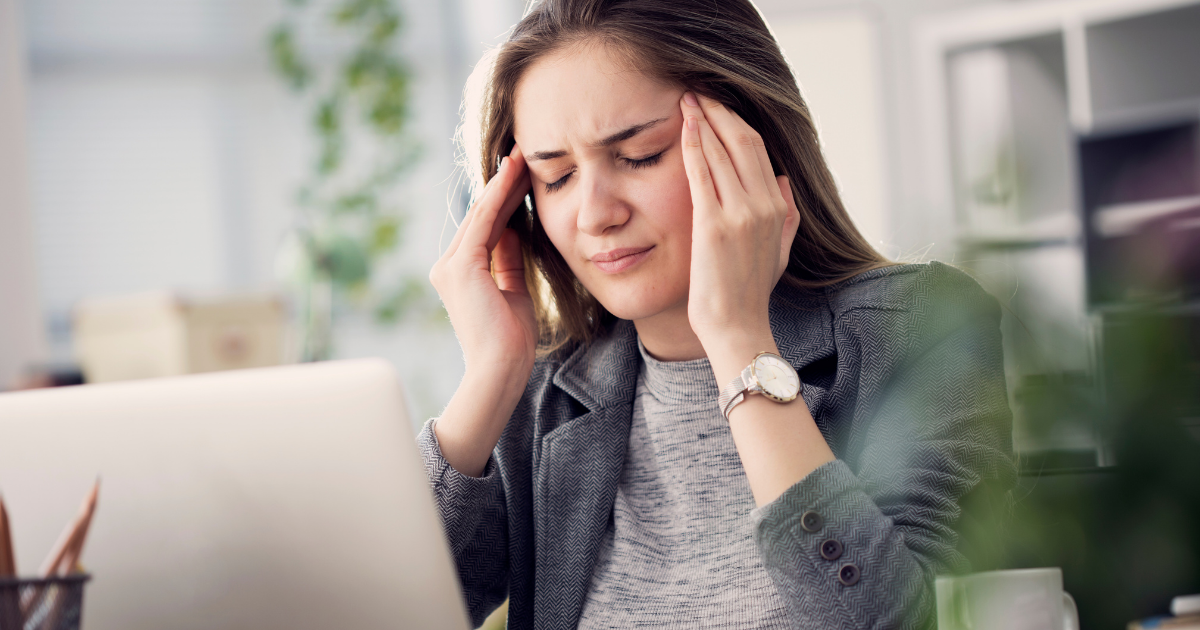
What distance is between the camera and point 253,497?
0.60 m

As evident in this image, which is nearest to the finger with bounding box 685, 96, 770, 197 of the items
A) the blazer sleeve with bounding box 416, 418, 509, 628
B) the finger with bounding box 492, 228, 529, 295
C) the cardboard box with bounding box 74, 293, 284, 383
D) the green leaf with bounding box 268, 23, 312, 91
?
the finger with bounding box 492, 228, 529, 295

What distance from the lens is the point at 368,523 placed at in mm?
596

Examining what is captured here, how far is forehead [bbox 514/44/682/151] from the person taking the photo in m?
0.99

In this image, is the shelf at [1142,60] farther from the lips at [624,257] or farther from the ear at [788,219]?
the lips at [624,257]

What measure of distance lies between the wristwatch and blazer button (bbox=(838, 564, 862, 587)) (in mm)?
161

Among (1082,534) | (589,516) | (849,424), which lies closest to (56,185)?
(589,516)

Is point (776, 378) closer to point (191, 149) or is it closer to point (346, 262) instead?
point (346, 262)

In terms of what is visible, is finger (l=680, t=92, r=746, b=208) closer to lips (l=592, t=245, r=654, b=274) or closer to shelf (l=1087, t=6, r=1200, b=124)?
lips (l=592, t=245, r=654, b=274)

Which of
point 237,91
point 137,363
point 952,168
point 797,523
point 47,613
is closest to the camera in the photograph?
point 47,613

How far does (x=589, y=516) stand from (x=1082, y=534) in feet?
2.47

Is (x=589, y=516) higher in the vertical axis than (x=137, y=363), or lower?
lower

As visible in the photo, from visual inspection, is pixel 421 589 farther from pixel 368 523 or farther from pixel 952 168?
pixel 952 168

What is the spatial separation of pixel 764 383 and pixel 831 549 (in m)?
0.16

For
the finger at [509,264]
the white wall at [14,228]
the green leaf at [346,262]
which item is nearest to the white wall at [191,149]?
the white wall at [14,228]
